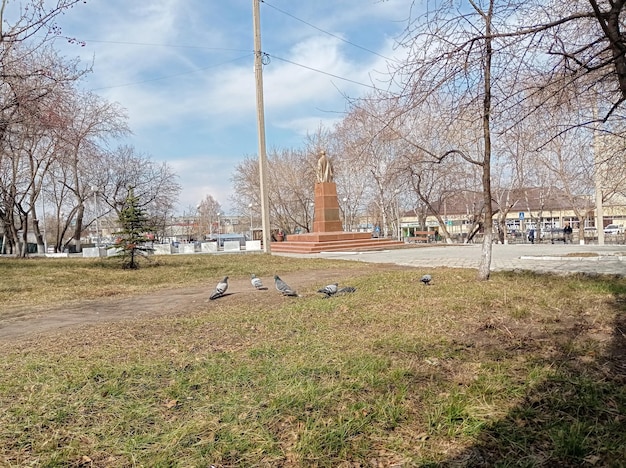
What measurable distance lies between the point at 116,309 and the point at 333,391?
5.34 m

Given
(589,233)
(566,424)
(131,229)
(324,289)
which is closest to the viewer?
(566,424)

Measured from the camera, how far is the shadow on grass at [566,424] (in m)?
2.17

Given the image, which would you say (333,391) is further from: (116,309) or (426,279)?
(116,309)

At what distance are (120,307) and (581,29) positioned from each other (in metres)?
8.17

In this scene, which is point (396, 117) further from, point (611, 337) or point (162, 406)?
point (162, 406)

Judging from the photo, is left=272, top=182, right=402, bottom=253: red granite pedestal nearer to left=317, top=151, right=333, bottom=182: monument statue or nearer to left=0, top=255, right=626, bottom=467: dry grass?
left=317, top=151, right=333, bottom=182: monument statue

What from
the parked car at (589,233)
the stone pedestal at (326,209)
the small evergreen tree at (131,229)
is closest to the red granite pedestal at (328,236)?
the stone pedestal at (326,209)

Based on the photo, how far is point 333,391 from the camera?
9.41 feet

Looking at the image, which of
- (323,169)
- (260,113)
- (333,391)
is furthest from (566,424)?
(323,169)

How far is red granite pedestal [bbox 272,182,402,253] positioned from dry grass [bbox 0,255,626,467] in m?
16.8

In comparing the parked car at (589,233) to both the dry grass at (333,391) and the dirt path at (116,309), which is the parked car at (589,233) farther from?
the dry grass at (333,391)

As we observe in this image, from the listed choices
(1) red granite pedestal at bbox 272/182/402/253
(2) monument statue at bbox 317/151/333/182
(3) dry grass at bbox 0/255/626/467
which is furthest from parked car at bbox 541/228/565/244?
(3) dry grass at bbox 0/255/626/467

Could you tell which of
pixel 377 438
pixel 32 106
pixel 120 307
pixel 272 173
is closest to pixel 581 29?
pixel 377 438

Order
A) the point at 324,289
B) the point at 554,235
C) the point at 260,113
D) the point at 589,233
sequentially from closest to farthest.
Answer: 1. the point at 324,289
2. the point at 260,113
3. the point at 554,235
4. the point at 589,233
